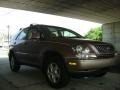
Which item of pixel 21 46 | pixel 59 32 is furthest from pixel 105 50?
pixel 21 46

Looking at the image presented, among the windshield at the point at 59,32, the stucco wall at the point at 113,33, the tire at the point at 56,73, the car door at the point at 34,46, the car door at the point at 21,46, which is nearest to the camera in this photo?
the tire at the point at 56,73

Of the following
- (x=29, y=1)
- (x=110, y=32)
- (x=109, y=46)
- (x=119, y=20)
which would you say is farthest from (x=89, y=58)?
(x=110, y=32)

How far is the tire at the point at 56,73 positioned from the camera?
5.45 metres

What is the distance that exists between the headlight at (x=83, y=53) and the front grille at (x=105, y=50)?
0.24 m

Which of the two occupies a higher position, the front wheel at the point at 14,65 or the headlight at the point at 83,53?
the headlight at the point at 83,53

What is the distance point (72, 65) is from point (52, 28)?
88.5 inches

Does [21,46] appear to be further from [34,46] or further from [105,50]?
[105,50]

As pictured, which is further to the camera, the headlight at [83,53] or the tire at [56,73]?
the tire at [56,73]

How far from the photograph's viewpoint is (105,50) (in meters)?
5.74

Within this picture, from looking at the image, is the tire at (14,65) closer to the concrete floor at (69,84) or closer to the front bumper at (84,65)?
the concrete floor at (69,84)

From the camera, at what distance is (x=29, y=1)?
20828mm

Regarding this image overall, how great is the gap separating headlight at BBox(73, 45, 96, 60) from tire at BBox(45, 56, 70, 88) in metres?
0.54

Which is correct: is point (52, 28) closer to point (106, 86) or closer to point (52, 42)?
point (52, 42)

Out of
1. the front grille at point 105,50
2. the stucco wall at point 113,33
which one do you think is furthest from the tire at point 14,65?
the stucco wall at point 113,33
